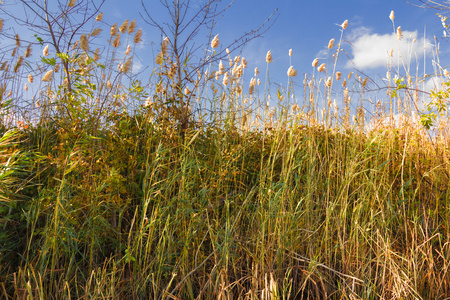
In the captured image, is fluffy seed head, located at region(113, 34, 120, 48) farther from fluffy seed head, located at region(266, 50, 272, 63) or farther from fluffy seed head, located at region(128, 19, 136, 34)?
fluffy seed head, located at region(266, 50, 272, 63)

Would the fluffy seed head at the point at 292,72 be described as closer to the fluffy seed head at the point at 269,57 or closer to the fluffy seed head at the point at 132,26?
the fluffy seed head at the point at 269,57

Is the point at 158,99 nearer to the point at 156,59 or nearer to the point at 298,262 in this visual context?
the point at 156,59

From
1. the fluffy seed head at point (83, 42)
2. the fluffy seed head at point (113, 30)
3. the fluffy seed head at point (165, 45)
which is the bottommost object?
the fluffy seed head at point (83, 42)

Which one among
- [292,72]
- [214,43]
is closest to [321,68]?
[292,72]

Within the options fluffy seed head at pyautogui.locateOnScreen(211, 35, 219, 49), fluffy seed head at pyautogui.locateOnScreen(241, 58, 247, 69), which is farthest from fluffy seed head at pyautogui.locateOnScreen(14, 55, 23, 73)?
fluffy seed head at pyautogui.locateOnScreen(241, 58, 247, 69)

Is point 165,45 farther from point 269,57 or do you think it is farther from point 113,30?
point 269,57

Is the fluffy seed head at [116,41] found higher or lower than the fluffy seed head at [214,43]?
higher

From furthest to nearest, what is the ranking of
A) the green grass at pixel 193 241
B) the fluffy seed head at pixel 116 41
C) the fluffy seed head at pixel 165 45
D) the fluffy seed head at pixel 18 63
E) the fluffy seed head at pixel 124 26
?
the fluffy seed head at pixel 18 63 → the fluffy seed head at pixel 116 41 → the fluffy seed head at pixel 124 26 → the fluffy seed head at pixel 165 45 → the green grass at pixel 193 241

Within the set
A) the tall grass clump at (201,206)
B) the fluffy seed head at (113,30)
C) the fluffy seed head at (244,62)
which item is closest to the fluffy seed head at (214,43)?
the tall grass clump at (201,206)

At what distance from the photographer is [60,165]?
2.21 metres

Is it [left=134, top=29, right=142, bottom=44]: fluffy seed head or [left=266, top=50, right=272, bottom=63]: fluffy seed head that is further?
[left=266, top=50, right=272, bottom=63]: fluffy seed head

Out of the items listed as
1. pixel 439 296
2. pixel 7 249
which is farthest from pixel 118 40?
pixel 439 296

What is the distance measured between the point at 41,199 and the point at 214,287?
3.82 feet

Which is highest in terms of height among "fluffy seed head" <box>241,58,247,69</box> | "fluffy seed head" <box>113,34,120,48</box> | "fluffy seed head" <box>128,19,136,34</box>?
"fluffy seed head" <box>241,58,247,69</box>
